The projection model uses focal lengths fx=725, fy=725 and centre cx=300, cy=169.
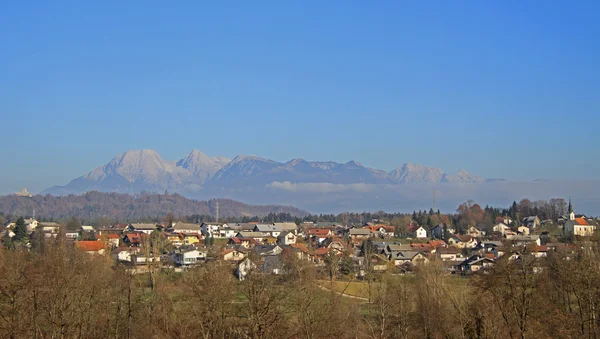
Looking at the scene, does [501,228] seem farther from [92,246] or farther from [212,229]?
[92,246]

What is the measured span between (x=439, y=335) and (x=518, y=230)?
2849 inches

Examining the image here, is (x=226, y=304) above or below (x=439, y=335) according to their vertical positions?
above

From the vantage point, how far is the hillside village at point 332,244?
2083 inches

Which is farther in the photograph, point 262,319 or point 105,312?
point 105,312

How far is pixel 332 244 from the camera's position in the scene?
78.3m

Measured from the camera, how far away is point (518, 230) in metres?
94.7

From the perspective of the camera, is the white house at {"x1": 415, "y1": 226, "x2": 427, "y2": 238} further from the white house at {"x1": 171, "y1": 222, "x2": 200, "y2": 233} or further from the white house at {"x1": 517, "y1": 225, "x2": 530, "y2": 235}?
the white house at {"x1": 171, "y1": 222, "x2": 200, "y2": 233}

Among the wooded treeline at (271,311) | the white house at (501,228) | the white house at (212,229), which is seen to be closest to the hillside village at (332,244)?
the white house at (212,229)

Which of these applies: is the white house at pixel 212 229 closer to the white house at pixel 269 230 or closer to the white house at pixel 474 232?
the white house at pixel 269 230

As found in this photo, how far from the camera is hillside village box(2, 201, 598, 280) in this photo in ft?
174

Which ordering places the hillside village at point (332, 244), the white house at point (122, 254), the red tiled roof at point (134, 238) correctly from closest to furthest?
the hillside village at point (332, 244) < the white house at point (122, 254) < the red tiled roof at point (134, 238)

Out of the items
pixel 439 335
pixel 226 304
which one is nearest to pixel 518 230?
pixel 439 335

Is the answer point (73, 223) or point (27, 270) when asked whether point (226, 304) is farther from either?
point (73, 223)

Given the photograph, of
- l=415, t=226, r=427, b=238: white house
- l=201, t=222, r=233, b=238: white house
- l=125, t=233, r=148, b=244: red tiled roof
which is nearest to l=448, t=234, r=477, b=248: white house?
l=415, t=226, r=427, b=238: white house
